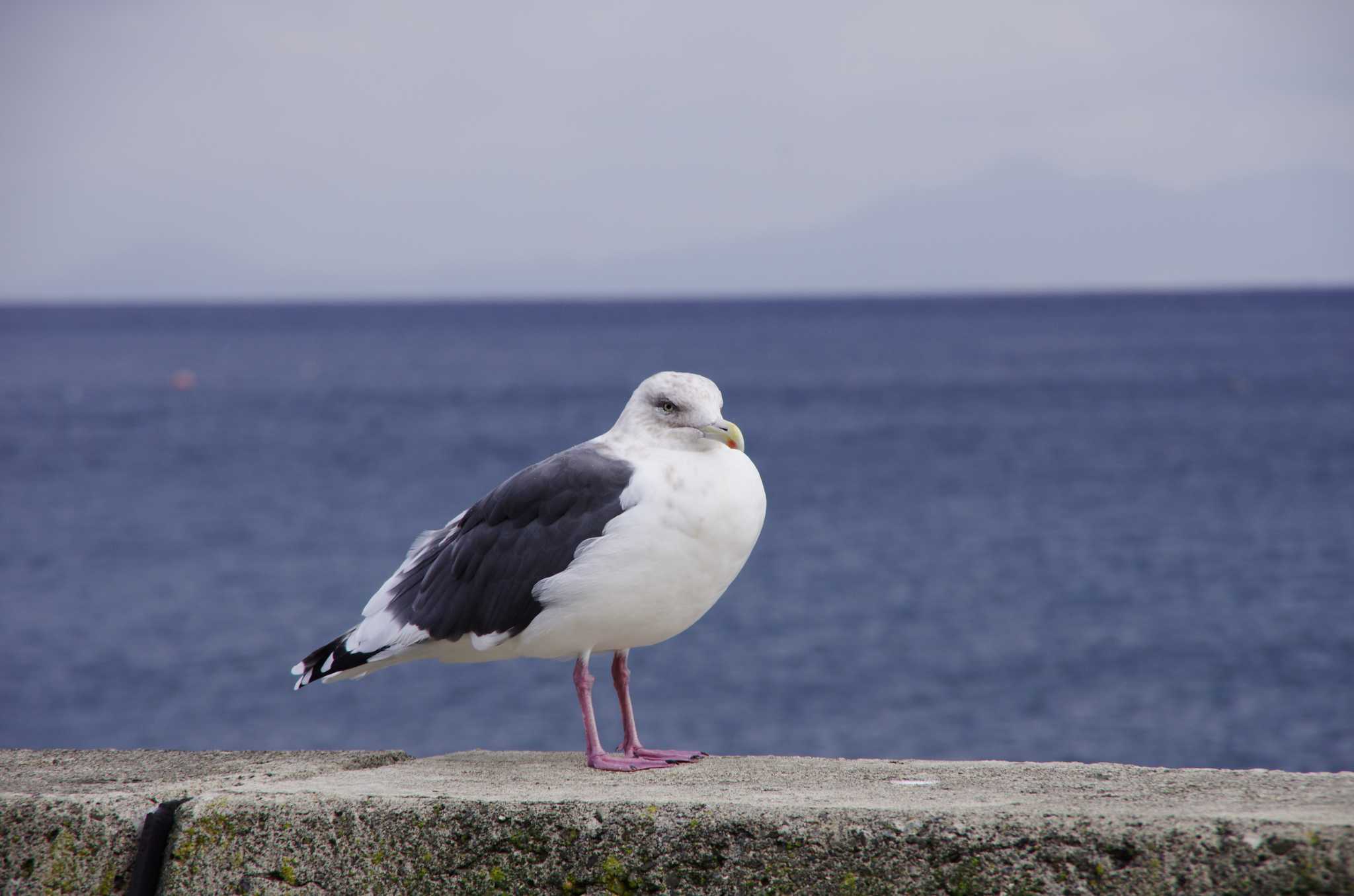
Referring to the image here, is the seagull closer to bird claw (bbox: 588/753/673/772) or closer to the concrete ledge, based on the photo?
bird claw (bbox: 588/753/673/772)

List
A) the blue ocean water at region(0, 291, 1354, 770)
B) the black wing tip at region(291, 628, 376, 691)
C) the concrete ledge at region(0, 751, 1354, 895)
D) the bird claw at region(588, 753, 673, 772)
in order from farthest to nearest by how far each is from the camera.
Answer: the blue ocean water at region(0, 291, 1354, 770) < the black wing tip at region(291, 628, 376, 691) < the bird claw at region(588, 753, 673, 772) < the concrete ledge at region(0, 751, 1354, 895)

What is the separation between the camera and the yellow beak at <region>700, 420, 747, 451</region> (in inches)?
199

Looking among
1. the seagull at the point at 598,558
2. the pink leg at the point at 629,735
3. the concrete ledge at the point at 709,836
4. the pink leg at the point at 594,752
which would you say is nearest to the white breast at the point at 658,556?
the seagull at the point at 598,558

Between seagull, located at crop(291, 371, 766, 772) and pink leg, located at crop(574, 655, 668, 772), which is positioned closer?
pink leg, located at crop(574, 655, 668, 772)

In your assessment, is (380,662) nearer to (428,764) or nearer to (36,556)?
(428,764)

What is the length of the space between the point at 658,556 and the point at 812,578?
3100 centimetres

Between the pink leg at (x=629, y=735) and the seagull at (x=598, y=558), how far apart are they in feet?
0.04

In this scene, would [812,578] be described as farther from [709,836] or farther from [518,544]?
[709,836]

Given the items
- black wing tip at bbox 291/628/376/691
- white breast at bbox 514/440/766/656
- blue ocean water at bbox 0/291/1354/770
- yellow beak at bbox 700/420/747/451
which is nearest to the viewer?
white breast at bbox 514/440/766/656

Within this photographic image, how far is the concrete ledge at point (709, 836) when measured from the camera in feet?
10.4

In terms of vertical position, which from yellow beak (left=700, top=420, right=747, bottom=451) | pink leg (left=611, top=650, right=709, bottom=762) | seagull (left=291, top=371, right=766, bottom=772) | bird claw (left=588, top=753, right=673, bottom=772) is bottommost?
bird claw (left=588, top=753, right=673, bottom=772)

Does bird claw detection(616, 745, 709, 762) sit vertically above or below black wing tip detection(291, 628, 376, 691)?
below

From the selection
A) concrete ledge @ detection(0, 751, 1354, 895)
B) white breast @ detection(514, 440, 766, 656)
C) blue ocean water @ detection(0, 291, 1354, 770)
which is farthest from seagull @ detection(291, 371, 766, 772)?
blue ocean water @ detection(0, 291, 1354, 770)

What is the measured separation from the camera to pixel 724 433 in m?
5.06
